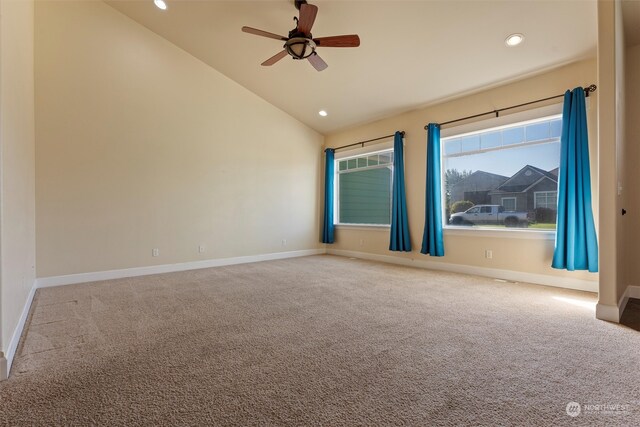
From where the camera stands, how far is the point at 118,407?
58.2 inches

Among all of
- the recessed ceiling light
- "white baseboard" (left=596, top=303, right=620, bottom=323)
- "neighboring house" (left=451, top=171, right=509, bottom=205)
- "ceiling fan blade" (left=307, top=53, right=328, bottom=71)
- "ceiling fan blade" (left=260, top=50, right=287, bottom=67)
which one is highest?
the recessed ceiling light

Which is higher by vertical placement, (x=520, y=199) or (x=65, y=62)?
(x=65, y=62)

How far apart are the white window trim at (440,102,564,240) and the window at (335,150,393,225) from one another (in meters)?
1.29

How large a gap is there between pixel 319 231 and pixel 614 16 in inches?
225

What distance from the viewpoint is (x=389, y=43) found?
13.1 feet

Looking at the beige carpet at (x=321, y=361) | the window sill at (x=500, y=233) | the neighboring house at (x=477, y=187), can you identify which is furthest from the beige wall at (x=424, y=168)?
the beige carpet at (x=321, y=361)

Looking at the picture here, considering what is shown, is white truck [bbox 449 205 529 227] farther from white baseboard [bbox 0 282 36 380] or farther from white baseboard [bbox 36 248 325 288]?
white baseboard [bbox 0 282 36 380]

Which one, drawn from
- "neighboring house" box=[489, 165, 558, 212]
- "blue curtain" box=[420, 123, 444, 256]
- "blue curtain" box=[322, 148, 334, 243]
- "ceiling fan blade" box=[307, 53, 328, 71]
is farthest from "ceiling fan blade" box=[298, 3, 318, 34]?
"blue curtain" box=[322, 148, 334, 243]

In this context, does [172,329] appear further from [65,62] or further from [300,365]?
[65,62]

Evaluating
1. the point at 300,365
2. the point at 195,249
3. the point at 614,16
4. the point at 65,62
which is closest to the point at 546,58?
the point at 614,16

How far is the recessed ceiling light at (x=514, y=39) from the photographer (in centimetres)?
347

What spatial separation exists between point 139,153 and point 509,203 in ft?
18.7

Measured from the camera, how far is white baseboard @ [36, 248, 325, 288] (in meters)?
4.05

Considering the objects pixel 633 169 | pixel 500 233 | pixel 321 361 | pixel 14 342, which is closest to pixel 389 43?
pixel 500 233
